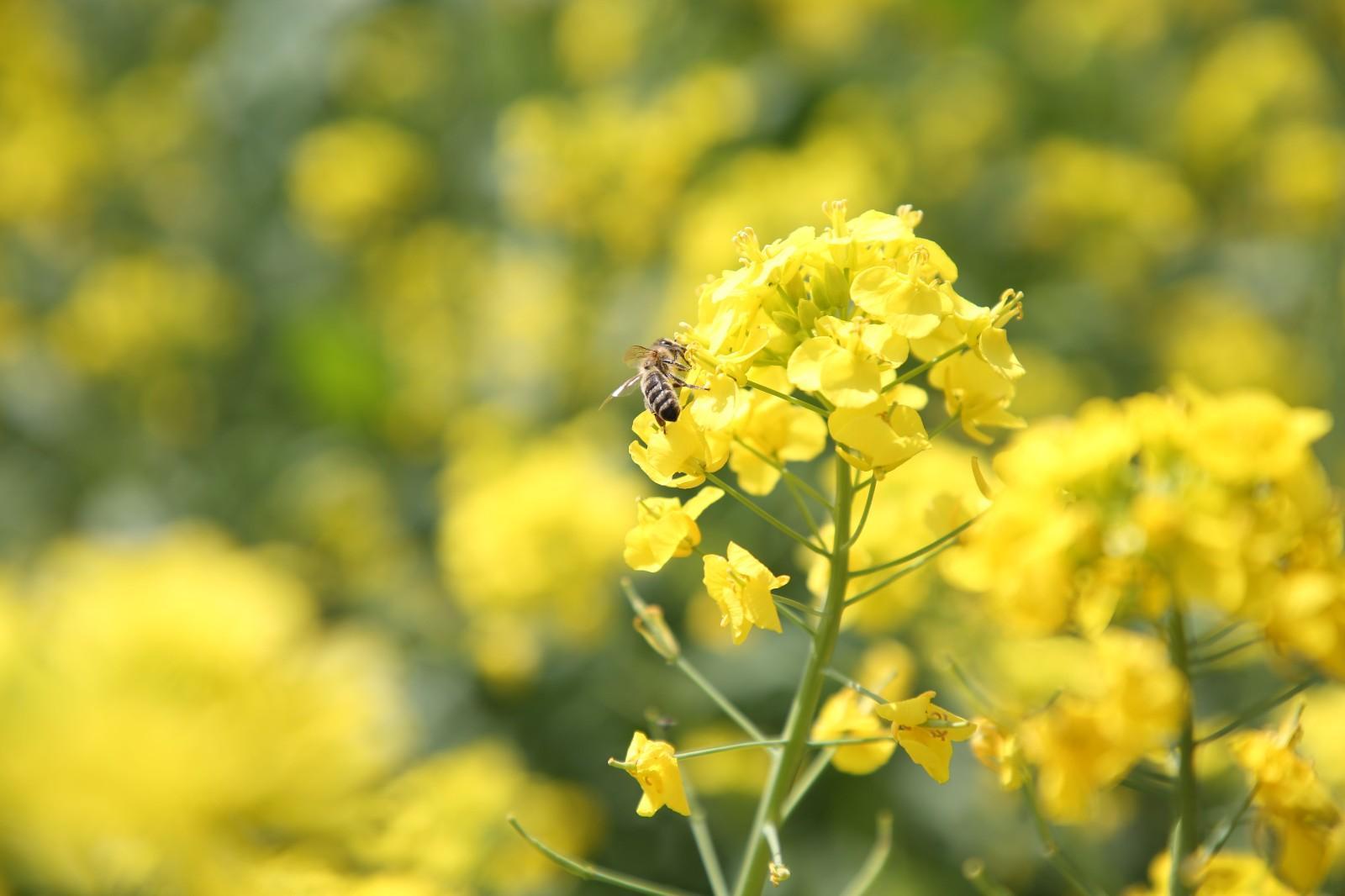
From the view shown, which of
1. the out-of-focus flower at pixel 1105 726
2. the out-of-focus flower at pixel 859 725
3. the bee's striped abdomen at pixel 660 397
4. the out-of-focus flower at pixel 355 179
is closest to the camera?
the out-of-focus flower at pixel 1105 726

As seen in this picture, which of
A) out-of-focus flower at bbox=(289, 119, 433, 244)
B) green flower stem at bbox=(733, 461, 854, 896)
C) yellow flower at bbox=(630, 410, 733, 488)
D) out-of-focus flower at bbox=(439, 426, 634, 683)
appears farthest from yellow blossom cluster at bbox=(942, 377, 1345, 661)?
out-of-focus flower at bbox=(289, 119, 433, 244)

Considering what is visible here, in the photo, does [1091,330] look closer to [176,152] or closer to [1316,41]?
[1316,41]

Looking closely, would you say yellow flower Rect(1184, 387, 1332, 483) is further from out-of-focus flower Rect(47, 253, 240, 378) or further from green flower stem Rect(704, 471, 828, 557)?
out-of-focus flower Rect(47, 253, 240, 378)

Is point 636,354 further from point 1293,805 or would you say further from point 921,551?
point 1293,805

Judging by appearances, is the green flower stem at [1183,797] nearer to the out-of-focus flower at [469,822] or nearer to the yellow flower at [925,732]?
the yellow flower at [925,732]

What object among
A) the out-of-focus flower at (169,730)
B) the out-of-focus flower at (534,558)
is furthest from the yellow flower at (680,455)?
the out-of-focus flower at (534,558)

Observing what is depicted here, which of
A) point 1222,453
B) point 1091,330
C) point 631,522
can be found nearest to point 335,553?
point 631,522

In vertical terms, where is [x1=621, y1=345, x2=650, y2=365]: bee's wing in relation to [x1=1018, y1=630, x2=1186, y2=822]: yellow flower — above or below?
above

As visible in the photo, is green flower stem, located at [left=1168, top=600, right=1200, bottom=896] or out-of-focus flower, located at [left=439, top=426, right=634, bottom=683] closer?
green flower stem, located at [left=1168, top=600, right=1200, bottom=896]
